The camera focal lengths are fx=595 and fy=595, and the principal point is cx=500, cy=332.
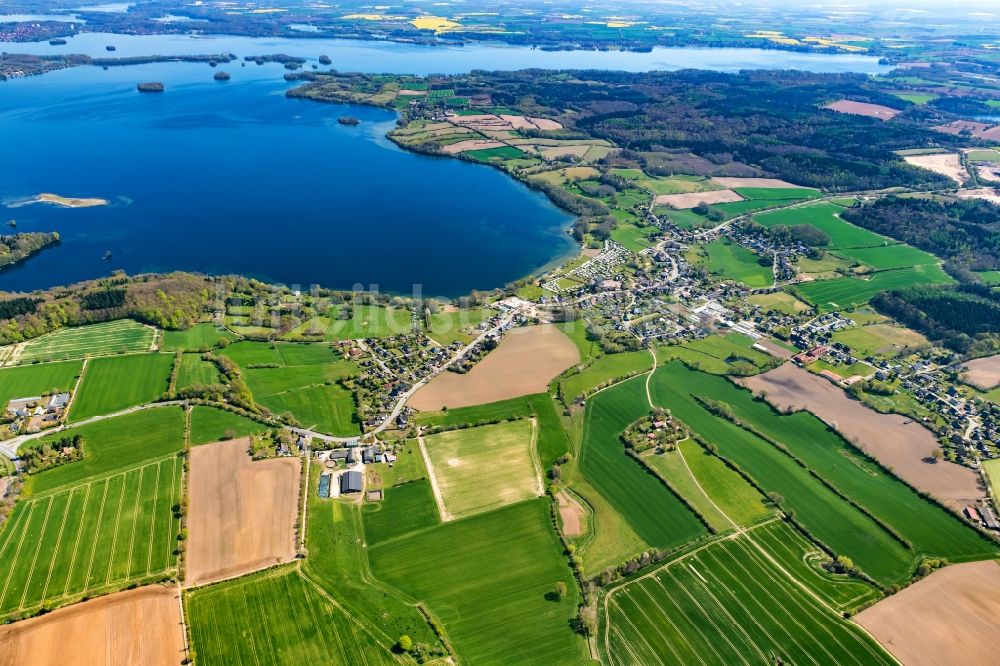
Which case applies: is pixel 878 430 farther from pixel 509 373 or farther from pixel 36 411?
pixel 36 411

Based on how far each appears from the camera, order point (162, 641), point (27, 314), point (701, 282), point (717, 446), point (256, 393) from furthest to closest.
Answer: point (701, 282) → point (27, 314) → point (256, 393) → point (717, 446) → point (162, 641)

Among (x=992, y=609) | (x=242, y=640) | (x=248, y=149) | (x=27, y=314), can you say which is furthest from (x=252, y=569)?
(x=248, y=149)

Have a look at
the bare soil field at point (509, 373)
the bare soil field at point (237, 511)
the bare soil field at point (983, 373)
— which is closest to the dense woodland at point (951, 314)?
the bare soil field at point (983, 373)

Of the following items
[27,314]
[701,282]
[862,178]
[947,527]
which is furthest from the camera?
[862,178]

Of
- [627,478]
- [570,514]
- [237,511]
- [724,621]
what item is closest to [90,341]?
[237,511]

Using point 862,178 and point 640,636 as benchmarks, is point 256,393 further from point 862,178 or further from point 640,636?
point 862,178

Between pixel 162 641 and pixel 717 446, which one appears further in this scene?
pixel 717 446

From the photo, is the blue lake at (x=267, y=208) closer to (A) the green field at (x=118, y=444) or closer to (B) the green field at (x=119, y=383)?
(B) the green field at (x=119, y=383)

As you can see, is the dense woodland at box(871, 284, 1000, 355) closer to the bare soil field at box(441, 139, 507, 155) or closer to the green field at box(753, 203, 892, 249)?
the green field at box(753, 203, 892, 249)
